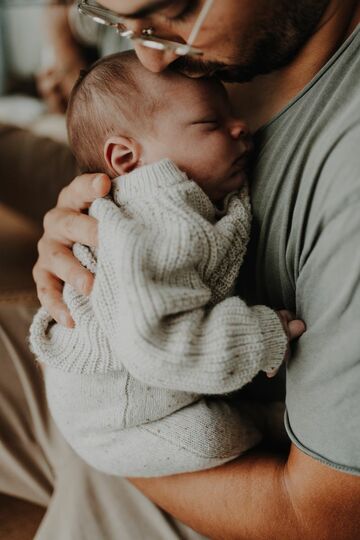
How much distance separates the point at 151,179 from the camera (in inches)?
33.3

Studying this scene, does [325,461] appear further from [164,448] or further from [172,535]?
[172,535]

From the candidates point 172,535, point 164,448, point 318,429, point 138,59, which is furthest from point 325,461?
point 138,59

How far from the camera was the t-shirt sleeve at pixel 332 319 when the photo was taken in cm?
68

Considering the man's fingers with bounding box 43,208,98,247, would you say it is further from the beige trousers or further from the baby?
the beige trousers

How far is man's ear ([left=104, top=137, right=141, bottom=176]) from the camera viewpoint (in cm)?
92

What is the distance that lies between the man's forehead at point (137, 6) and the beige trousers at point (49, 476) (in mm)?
755

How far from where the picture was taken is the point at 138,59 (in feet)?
3.05

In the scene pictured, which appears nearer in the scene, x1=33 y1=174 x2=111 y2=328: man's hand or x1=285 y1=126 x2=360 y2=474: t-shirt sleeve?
x1=285 y1=126 x2=360 y2=474: t-shirt sleeve

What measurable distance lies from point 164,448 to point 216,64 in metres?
0.62

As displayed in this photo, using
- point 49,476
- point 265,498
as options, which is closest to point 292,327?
point 265,498

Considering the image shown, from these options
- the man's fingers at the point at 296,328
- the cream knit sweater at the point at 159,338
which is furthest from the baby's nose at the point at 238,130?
the man's fingers at the point at 296,328

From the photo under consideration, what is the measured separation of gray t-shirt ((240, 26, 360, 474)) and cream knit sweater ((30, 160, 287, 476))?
0.18 feet

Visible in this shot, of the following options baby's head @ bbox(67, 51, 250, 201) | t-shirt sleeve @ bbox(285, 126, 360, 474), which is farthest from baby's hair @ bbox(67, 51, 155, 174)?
t-shirt sleeve @ bbox(285, 126, 360, 474)

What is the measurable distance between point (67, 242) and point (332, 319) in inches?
19.0
